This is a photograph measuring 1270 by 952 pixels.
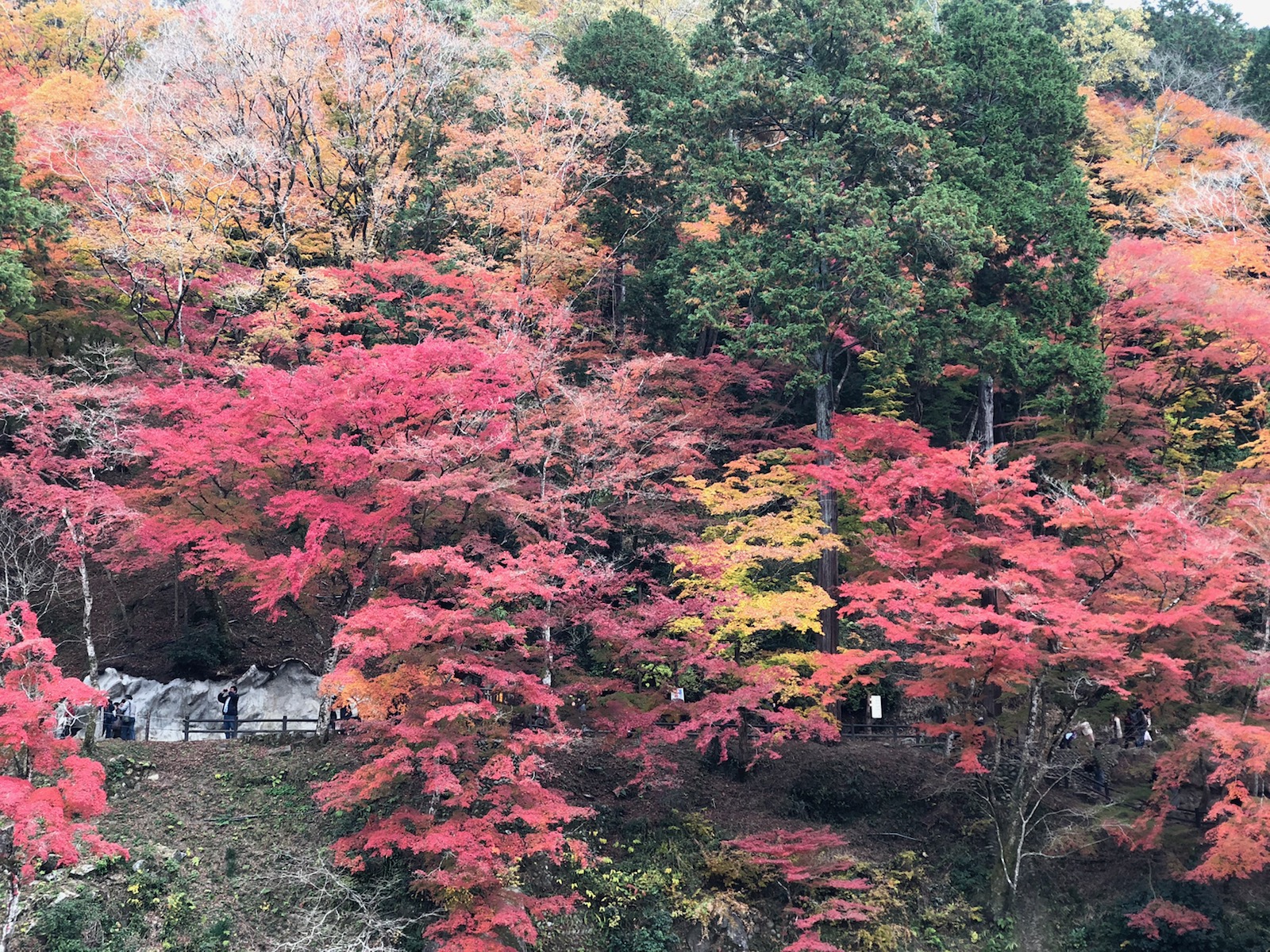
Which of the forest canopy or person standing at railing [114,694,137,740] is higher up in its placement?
the forest canopy

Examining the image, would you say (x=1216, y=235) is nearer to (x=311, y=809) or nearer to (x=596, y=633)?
(x=596, y=633)

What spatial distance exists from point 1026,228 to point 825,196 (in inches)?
198

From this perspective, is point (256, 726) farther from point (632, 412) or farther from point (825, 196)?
point (825, 196)

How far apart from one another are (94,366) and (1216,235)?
29.2 metres

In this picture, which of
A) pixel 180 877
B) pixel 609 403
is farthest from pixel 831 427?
pixel 180 877

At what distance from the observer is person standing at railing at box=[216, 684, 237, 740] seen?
68.2 ft

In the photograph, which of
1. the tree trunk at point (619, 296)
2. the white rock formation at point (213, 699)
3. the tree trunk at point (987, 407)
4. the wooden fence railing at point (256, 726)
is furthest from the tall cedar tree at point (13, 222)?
the tree trunk at point (987, 407)

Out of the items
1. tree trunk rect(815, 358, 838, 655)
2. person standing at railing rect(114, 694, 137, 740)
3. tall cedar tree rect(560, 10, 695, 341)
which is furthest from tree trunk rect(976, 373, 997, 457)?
person standing at railing rect(114, 694, 137, 740)

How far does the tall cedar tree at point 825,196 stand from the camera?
23156 millimetres

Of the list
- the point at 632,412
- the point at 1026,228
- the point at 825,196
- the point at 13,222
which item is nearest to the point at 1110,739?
the point at 1026,228

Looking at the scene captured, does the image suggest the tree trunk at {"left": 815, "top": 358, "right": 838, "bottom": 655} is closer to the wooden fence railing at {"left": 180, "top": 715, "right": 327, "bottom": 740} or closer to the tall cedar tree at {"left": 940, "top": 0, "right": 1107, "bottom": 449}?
the tall cedar tree at {"left": 940, "top": 0, "right": 1107, "bottom": 449}

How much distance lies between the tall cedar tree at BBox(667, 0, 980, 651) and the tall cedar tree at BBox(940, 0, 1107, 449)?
3.25ft

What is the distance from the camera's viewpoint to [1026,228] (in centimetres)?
2450

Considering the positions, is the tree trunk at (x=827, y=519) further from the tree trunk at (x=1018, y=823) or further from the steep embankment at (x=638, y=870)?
the tree trunk at (x=1018, y=823)
